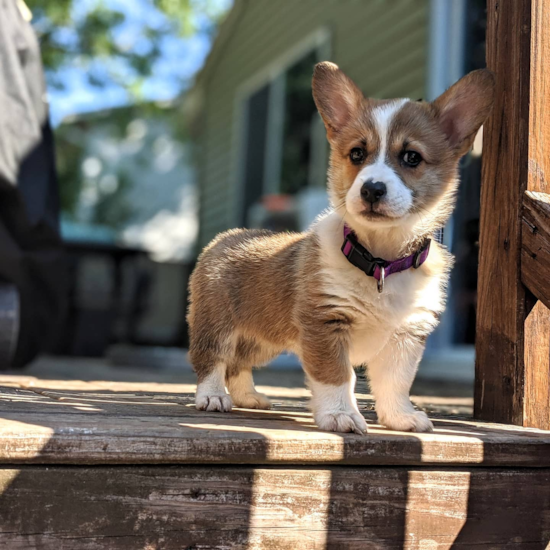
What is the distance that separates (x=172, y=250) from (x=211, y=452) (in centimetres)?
2061

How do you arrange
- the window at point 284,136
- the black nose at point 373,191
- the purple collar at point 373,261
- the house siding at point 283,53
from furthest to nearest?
the window at point 284,136 → the house siding at point 283,53 → the purple collar at point 373,261 → the black nose at point 373,191

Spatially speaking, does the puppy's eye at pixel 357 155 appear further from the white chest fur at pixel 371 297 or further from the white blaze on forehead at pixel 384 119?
the white chest fur at pixel 371 297

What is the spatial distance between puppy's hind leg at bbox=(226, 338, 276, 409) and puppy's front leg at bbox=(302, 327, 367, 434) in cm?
56

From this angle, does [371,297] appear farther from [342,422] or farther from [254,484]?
[254,484]

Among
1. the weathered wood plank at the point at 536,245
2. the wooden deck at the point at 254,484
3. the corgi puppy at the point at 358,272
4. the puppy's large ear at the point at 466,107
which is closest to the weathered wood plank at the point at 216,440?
the wooden deck at the point at 254,484

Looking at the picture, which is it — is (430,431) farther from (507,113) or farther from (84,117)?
(84,117)

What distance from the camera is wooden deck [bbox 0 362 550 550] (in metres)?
1.80

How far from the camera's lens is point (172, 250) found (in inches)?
877

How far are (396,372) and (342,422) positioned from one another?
1.40ft

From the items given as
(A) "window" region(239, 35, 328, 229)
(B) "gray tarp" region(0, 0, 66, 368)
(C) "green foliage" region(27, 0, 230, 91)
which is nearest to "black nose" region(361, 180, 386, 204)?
(B) "gray tarp" region(0, 0, 66, 368)

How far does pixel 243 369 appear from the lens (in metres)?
3.00

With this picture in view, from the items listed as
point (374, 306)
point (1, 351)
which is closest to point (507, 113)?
point (374, 306)

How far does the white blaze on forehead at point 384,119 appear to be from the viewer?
98.5 inches

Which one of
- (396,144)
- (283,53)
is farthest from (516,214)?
(283,53)
